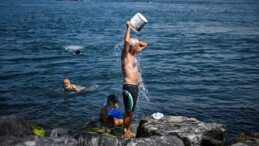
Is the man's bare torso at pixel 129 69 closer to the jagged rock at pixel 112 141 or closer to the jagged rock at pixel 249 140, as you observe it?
the jagged rock at pixel 112 141

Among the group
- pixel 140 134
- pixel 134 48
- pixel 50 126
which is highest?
pixel 134 48

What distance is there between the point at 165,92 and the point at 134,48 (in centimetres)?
607

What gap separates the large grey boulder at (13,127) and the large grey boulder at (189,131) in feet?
8.73

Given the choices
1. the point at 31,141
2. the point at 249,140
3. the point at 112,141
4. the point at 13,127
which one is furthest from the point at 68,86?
the point at 31,141

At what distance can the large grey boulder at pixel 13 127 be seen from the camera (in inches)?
166

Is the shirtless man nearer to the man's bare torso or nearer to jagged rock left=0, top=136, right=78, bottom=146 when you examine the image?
the man's bare torso

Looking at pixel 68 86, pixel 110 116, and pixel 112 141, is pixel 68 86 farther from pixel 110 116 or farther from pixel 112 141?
pixel 112 141

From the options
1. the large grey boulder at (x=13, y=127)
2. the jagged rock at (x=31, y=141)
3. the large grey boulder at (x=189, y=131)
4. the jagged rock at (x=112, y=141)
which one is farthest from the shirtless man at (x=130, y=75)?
the jagged rock at (x=31, y=141)

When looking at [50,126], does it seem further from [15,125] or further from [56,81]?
[56,81]

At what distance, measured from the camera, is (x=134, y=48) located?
611cm

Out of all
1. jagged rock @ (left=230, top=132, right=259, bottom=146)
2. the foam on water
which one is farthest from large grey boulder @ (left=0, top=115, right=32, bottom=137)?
the foam on water

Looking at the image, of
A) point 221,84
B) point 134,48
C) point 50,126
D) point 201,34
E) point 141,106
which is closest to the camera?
point 134,48

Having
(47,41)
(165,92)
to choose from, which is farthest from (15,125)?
(47,41)

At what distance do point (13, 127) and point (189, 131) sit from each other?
3524mm
